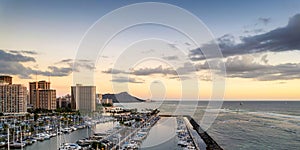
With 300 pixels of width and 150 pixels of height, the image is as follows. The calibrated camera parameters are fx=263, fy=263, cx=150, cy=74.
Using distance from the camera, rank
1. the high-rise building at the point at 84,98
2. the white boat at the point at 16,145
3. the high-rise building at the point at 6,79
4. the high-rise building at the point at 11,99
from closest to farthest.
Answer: the white boat at the point at 16,145 < the high-rise building at the point at 11,99 < the high-rise building at the point at 6,79 < the high-rise building at the point at 84,98

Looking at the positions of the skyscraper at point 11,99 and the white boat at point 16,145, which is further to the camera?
the skyscraper at point 11,99

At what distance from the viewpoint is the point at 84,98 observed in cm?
2817

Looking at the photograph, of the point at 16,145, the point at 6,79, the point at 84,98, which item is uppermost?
the point at 6,79

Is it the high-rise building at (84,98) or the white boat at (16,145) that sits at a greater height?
the high-rise building at (84,98)

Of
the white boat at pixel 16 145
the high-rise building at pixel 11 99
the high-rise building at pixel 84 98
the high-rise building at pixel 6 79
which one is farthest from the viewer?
the high-rise building at pixel 84 98

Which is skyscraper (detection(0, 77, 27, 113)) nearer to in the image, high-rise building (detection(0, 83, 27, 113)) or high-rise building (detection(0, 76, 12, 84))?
high-rise building (detection(0, 83, 27, 113))

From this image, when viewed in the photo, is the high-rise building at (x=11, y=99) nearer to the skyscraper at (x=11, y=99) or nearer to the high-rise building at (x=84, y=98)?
the skyscraper at (x=11, y=99)

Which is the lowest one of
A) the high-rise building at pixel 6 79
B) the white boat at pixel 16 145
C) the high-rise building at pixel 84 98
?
the white boat at pixel 16 145

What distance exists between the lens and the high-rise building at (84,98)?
2723 cm

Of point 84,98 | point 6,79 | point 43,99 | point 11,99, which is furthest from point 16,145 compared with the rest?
point 6,79

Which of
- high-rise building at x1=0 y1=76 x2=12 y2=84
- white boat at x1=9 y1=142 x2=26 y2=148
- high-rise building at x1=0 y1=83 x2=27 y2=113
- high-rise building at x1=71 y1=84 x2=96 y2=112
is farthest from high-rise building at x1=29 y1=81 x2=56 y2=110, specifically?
white boat at x1=9 y1=142 x2=26 y2=148

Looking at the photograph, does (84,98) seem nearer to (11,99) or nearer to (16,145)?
(11,99)

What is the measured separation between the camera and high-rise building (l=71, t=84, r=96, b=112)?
89.3ft

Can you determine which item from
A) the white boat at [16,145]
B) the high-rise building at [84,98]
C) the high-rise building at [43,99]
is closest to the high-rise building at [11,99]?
the high-rise building at [43,99]
